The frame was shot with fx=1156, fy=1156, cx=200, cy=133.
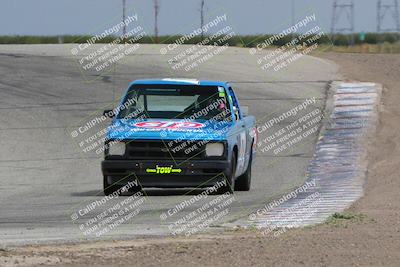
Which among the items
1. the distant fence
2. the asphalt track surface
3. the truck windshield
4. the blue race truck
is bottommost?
the distant fence

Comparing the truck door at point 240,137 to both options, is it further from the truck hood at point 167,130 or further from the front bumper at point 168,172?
the front bumper at point 168,172

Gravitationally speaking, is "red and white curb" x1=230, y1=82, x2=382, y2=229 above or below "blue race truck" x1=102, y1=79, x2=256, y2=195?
below

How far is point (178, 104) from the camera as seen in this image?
54.7 feet

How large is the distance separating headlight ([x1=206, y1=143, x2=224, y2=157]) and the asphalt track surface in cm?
69

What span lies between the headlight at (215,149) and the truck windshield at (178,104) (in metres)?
0.62

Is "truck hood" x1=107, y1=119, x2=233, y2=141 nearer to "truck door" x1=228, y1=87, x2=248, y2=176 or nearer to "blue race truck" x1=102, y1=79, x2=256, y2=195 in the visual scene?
"blue race truck" x1=102, y1=79, x2=256, y2=195

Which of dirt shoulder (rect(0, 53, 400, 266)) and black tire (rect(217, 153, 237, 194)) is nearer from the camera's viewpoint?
dirt shoulder (rect(0, 53, 400, 266))

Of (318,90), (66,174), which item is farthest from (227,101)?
(318,90)

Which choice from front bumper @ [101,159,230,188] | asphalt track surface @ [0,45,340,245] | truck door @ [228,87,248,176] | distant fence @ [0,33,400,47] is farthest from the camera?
distant fence @ [0,33,400,47]

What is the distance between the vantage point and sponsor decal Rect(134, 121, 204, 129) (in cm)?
1573

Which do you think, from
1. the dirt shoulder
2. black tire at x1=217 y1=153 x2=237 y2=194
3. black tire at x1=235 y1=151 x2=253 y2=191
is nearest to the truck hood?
black tire at x1=217 y1=153 x2=237 y2=194

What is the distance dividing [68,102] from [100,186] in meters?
11.7

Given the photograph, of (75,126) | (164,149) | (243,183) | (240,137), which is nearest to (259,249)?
(164,149)

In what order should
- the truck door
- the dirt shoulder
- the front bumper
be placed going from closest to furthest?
the dirt shoulder, the front bumper, the truck door
